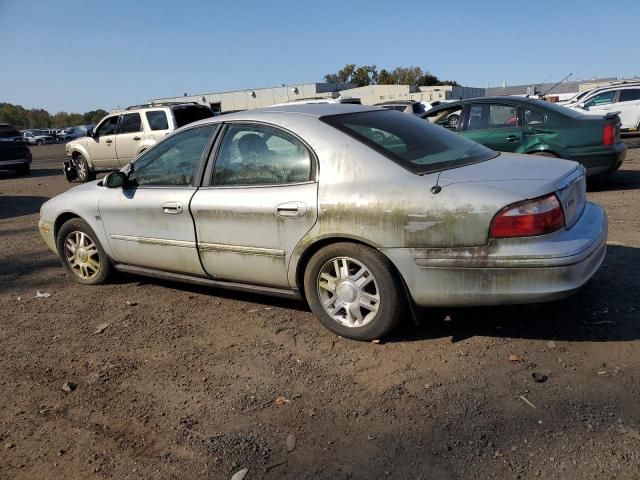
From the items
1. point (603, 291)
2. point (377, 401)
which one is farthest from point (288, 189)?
point (603, 291)

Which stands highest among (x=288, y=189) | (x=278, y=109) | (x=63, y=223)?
(x=278, y=109)

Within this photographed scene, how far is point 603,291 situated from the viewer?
428cm

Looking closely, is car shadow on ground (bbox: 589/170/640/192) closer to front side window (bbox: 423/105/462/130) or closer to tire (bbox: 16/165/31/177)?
front side window (bbox: 423/105/462/130)

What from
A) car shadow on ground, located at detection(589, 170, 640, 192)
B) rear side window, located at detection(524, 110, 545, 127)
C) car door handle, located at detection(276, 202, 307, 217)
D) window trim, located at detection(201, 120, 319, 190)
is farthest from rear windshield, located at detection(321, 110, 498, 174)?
car shadow on ground, located at detection(589, 170, 640, 192)

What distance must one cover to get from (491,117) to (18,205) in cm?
914

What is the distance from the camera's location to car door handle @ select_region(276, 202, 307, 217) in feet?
12.2

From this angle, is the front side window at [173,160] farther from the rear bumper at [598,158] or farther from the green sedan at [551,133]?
the rear bumper at [598,158]

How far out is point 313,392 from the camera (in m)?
3.23

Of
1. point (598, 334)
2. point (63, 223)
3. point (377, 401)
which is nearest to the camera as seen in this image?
point (377, 401)

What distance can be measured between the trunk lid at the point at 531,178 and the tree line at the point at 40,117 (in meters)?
91.7

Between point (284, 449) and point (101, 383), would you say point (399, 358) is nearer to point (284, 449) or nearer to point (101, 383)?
point (284, 449)

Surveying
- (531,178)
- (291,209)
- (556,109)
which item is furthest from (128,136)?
(531,178)

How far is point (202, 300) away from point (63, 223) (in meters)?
1.69

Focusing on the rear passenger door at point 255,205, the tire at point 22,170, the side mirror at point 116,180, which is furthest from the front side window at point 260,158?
the tire at point 22,170
